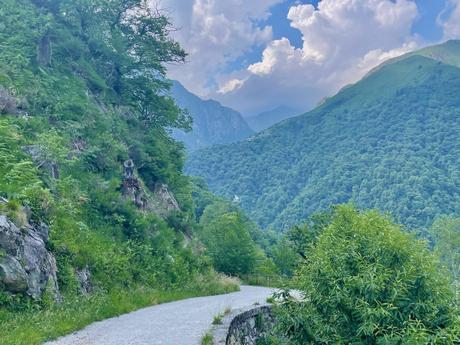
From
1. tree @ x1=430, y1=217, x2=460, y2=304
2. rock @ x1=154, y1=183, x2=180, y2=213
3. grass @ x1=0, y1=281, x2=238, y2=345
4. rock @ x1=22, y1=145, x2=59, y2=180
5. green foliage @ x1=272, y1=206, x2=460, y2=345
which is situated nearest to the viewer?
grass @ x1=0, y1=281, x2=238, y2=345

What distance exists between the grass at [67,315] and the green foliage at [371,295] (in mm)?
4979

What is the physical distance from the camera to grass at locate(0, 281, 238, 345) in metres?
8.07

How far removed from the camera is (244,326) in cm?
1261

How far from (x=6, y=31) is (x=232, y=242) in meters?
22.4

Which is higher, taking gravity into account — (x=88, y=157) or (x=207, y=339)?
(x=88, y=157)

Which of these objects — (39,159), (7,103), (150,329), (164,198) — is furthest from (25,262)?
(164,198)

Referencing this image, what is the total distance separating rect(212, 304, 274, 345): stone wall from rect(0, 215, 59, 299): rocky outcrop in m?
4.48

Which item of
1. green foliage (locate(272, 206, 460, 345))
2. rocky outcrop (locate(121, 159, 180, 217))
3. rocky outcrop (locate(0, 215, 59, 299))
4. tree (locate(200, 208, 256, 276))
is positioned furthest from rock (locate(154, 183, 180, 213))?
green foliage (locate(272, 206, 460, 345))

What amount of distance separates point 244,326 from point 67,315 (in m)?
5.25

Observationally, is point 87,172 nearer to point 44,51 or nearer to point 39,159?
point 39,159

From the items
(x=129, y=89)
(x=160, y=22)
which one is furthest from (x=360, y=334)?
(x=160, y=22)

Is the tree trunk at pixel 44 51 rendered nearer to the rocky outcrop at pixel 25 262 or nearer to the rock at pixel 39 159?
the rock at pixel 39 159

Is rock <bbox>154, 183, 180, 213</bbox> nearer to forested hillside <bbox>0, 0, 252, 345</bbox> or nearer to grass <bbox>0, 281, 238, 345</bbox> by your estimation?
forested hillside <bbox>0, 0, 252, 345</bbox>

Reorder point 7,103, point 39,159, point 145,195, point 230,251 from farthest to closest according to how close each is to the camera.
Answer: point 230,251 < point 145,195 < point 7,103 < point 39,159
